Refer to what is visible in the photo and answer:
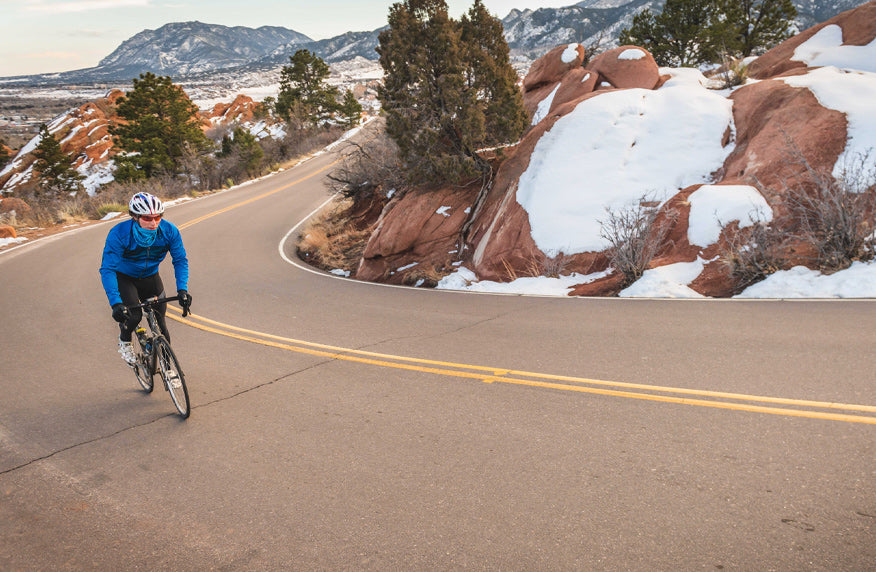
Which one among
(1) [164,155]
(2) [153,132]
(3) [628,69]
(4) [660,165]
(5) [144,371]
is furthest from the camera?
(2) [153,132]

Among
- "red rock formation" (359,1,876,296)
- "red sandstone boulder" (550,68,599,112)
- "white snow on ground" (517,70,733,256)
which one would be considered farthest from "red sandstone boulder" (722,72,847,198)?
"red sandstone boulder" (550,68,599,112)

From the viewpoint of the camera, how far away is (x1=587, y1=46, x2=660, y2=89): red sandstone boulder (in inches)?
659

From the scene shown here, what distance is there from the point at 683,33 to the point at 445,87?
67.1ft

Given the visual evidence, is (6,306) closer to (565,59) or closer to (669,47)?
(565,59)

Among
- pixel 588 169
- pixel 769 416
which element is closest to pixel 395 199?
pixel 588 169

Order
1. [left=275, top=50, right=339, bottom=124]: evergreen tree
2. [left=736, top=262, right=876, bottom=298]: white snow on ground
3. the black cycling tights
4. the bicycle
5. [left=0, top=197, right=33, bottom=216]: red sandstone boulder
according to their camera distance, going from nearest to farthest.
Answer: the bicycle < the black cycling tights < [left=736, top=262, right=876, bottom=298]: white snow on ground < [left=0, top=197, right=33, bottom=216]: red sandstone boulder < [left=275, top=50, right=339, bottom=124]: evergreen tree

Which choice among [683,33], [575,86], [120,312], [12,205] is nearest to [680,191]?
[575,86]

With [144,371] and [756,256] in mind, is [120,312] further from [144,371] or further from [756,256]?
[756,256]

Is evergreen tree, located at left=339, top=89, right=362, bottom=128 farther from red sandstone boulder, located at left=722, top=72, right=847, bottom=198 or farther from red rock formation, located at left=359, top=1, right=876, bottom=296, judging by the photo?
red sandstone boulder, located at left=722, top=72, right=847, bottom=198

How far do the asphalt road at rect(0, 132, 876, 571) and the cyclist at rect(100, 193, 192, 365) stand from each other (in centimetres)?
114

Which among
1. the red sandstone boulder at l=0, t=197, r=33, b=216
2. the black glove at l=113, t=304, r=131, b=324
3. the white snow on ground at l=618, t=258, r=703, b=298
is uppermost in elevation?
the black glove at l=113, t=304, r=131, b=324

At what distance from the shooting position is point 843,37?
15789 mm

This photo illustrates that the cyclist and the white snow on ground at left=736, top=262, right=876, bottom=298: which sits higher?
the cyclist

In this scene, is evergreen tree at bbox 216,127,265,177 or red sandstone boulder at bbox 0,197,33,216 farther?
evergreen tree at bbox 216,127,265,177
